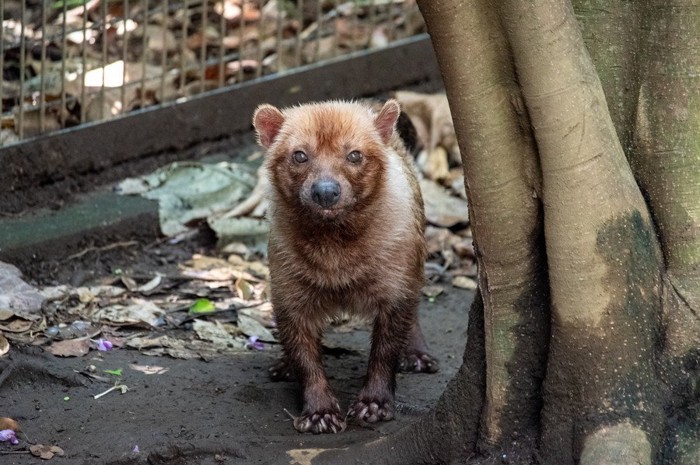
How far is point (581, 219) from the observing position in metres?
3.88

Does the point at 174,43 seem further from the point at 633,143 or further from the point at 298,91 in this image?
the point at 633,143

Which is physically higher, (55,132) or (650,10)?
(650,10)

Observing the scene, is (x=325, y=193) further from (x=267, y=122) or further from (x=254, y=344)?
(x=254, y=344)

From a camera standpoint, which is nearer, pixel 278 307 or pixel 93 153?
pixel 278 307

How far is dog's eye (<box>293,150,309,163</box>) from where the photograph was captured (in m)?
5.51

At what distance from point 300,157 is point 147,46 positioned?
3.46m

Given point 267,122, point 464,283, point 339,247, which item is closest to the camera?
point 339,247

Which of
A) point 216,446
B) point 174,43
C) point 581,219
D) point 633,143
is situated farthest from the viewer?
point 174,43

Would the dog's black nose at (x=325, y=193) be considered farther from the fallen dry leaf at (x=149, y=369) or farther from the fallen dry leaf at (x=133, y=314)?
the fallen dry leaf at (x=133, y=314)

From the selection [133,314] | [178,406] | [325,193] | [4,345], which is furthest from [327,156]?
[4,345]

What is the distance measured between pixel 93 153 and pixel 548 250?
471 cm

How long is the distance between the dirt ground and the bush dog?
0.23 meters

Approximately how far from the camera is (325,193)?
523 cm

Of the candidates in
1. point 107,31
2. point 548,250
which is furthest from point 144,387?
point 107,31
